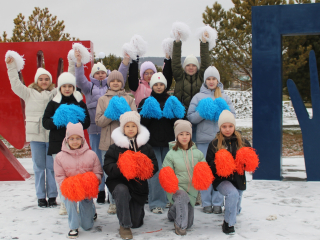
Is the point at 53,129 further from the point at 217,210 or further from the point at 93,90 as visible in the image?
the point at 217,210

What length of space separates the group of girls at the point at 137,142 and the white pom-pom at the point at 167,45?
8 cm

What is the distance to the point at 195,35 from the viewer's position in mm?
4332

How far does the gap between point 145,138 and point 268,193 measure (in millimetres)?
2069

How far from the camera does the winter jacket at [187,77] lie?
4.17 m

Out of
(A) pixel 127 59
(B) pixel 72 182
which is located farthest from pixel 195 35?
(B) pixel 72 182

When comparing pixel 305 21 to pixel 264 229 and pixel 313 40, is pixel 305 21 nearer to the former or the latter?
pixel 264 229

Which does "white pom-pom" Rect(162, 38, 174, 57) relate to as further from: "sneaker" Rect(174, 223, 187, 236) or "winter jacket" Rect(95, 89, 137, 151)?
"sneaker" Rect(174, 223, 187, 236)

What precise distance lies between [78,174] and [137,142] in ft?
2.08

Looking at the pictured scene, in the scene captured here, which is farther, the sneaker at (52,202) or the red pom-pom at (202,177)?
the sneaker at (52,202)

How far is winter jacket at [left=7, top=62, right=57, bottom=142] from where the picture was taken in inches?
158

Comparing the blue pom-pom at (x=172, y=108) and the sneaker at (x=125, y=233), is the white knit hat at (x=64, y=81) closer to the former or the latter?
the blue pom-pom at (x=172, y=108)

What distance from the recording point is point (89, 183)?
308 centimetres

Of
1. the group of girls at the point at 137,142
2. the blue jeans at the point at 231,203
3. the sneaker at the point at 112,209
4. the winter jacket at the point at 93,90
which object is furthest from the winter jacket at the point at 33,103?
the blue jeans at the point at 231,203

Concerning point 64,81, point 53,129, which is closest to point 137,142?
point 53,129
